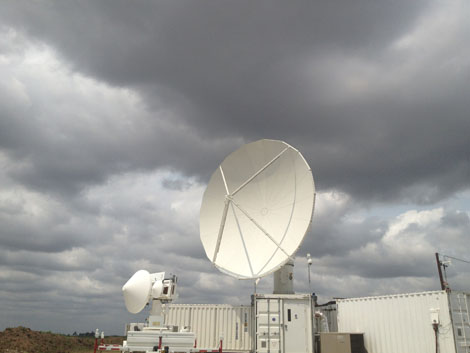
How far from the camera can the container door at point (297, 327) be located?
72.4 ft

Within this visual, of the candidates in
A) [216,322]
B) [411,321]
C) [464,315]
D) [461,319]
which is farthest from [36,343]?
[464,315]

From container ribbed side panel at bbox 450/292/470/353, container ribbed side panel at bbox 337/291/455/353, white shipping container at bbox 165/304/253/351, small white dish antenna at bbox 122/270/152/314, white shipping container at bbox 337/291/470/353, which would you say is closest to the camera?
container ribbed side panel at bbox 450/292/470/353

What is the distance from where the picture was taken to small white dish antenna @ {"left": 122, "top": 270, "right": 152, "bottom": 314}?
67.0ft

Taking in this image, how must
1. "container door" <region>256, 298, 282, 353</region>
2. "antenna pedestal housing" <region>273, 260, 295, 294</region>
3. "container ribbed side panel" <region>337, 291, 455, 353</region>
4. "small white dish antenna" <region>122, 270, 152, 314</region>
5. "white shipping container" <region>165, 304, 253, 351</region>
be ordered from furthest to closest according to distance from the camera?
"white shipping container" <region>165, 304, 253, 351</region>
"antenna pedestal housing" <region>273, 260, 295, 294</region>
"container door" <region>256, 298, 282, 353</region>
"small white dish antenna" <region>122, 270, 152, 314</region>
"container ribbed side panel" <region>337, 291, 455, 353</region>

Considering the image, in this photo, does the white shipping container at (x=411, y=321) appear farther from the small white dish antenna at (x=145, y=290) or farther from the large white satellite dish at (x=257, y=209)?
the small white dish antenna at (x=145, y=290)

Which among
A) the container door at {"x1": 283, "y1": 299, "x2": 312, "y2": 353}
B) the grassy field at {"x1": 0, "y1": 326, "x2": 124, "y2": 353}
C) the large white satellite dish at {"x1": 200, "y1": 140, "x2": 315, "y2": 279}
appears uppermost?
the large white satellite dish at {"x1": 200, "y1": 140, "x2": 315, "y2": 279}

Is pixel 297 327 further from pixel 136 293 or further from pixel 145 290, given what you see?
pixel 136 293

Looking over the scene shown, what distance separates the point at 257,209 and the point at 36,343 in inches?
989

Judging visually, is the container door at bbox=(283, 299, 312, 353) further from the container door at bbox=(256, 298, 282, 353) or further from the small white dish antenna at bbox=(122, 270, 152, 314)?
the small white dish antenna at bbox=(122, 270, 152, 314)

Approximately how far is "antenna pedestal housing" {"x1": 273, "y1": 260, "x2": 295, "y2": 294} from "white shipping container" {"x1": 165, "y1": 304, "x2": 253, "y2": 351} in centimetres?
257

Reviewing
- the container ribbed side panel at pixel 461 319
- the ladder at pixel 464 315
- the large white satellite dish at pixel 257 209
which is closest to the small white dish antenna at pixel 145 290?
the large white satellite dish at pixel 257 209

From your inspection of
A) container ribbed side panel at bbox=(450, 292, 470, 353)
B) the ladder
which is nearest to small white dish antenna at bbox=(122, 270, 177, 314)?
container ribbed side panel at bbox=(450, 292, 470, 353)

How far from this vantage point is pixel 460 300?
19797mm

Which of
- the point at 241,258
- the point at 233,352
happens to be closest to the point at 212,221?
the point at 241,258
